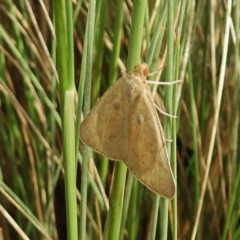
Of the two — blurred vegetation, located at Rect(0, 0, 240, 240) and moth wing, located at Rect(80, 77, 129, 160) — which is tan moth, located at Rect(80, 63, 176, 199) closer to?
moth wing, located at Rect(80, 77, 129, 160)

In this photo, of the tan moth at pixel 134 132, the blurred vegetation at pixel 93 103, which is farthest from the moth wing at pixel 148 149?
the blurred vegetation at pixel 93 103

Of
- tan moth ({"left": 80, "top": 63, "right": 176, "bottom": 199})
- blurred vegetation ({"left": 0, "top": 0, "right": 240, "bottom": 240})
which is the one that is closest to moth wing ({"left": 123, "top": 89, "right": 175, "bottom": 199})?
tan moth ({"left": 80, "top": 63, "right": 176, "bottom": 199})

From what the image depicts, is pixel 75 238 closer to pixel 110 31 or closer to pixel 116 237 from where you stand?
pixel 116 237

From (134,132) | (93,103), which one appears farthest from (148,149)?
(93,103)

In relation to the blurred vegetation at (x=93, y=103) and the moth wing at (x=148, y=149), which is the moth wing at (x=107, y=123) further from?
the blurred vegetation at (x=93, y=103)

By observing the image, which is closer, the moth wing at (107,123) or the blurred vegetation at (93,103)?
the moth wing at (107,123)

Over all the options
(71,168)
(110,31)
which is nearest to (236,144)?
(110,31)
